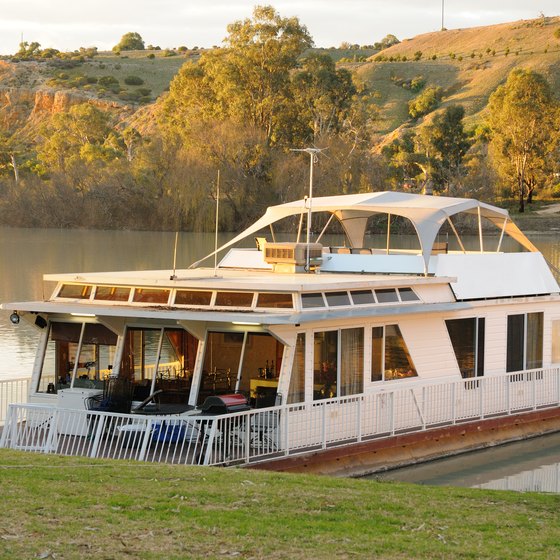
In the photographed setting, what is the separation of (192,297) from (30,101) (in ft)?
513

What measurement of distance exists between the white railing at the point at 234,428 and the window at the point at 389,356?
0.82 ft

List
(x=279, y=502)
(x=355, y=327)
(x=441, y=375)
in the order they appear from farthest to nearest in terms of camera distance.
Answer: (x=441, y=375) → (x=355, y=327) → (x=279, y=502)

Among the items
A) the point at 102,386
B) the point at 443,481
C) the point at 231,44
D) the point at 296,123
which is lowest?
the point at 443,481

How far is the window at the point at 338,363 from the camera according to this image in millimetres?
14969

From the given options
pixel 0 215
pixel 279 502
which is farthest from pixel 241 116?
pixel 279 502

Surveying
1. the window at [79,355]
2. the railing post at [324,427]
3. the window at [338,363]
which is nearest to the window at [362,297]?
the window at [338,363]

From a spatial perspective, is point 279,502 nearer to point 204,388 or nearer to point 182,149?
point 204,388

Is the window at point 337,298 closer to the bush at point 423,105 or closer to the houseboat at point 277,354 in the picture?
the houseboat at point 277,354

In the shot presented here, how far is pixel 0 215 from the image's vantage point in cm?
9006

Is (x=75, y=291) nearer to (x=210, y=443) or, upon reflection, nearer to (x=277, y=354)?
(x=277, y=354)

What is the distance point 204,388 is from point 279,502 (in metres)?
5.22

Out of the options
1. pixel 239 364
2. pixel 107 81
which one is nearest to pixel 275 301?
pixel 239 364

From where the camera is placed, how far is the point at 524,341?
18.6 meters

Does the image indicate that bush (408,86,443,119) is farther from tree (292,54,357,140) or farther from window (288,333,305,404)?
window (288,333,305,404)
